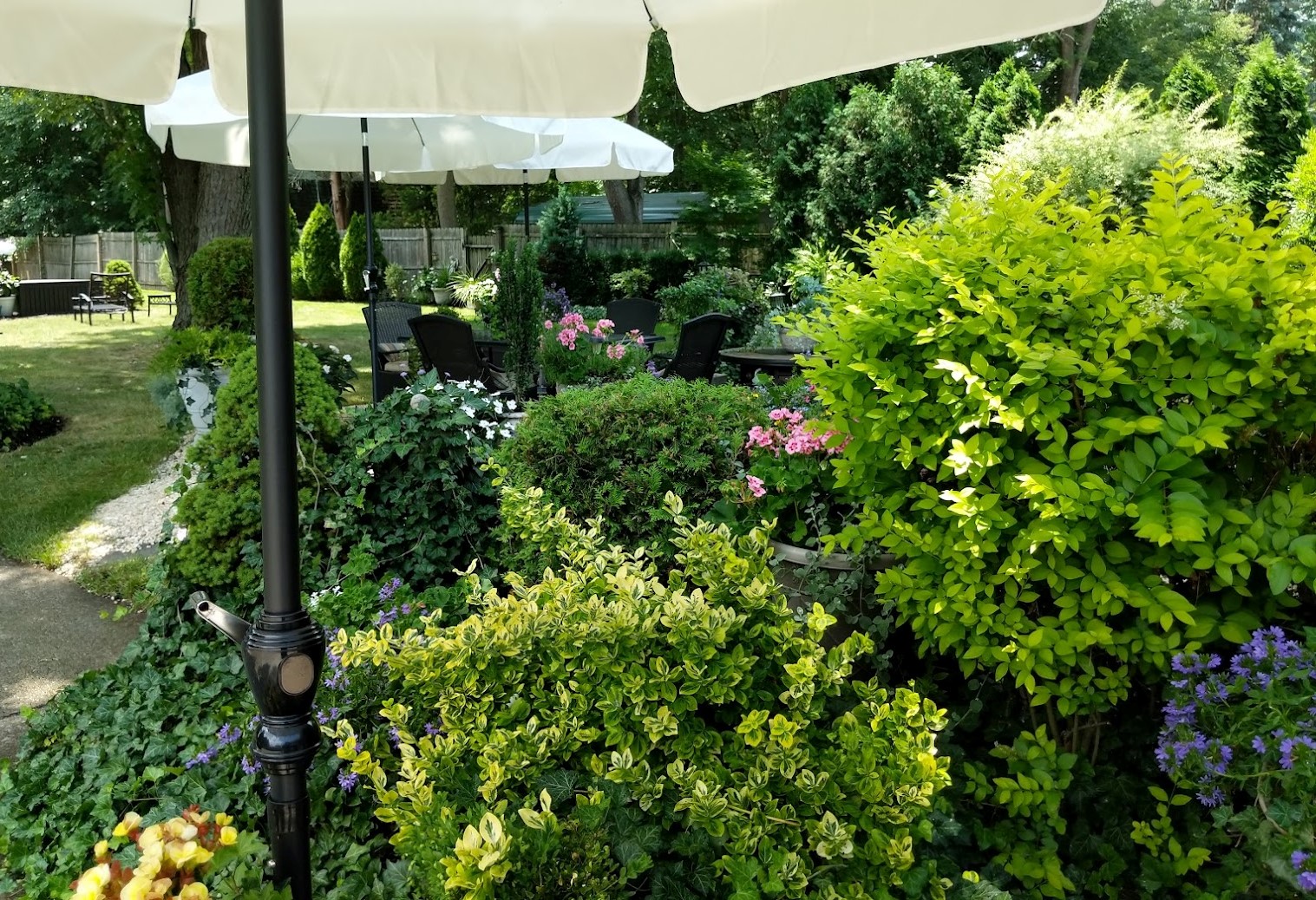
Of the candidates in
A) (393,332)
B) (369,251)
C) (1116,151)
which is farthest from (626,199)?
(369,251)

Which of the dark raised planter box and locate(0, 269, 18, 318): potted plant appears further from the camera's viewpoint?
the dark raised planter box

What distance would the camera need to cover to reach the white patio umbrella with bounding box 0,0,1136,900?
165 centimetres

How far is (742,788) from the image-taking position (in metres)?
1.82

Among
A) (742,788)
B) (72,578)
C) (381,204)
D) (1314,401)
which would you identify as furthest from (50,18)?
(381,204)

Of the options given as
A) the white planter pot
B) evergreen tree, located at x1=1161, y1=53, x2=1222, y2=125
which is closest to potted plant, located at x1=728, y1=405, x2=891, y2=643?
the white planter pot

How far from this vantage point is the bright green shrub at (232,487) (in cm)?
370

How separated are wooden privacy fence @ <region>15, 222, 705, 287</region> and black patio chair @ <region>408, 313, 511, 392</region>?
11.2 metres

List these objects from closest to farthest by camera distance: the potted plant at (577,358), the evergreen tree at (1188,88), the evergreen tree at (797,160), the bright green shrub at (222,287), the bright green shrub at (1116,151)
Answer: the potted plant at (577,358) < the bright green shrub at (222,287) < the bright green shrub at (1116,151) < the evergreen tree at (797,160) < the evergreen tree at (1188,88)

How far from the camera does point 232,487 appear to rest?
12.5ft

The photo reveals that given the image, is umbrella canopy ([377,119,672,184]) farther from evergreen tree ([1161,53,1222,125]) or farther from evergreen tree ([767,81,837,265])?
evergreen tree ([1161,53,1222,125])

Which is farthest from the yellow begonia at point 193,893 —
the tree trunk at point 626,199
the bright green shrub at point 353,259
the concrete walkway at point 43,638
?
the bright green shrub at point 353,259

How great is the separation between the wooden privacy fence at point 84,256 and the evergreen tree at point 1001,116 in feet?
71.8

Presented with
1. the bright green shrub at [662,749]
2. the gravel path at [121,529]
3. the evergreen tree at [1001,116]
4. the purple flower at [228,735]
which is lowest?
the gravel path at [121,529]

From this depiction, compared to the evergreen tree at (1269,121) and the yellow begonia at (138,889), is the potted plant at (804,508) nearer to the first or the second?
the yellow begonia at (138,889)
